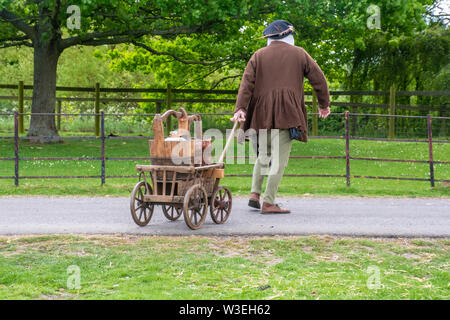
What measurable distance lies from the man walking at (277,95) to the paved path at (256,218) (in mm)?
735

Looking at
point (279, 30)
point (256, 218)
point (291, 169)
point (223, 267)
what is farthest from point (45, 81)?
point (223, 267)

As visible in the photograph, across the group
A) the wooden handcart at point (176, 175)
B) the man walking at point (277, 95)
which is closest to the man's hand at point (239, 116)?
the man walking at point (277, 95)

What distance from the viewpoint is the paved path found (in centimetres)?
696

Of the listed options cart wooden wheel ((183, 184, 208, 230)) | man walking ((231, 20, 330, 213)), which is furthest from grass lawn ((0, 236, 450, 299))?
man walking ((231, 20, 330, 213))

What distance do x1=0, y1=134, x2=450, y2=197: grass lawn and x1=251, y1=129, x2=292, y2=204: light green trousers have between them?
102 inches

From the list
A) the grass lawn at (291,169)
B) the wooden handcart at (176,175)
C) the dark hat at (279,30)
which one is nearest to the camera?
the wooden handcart at (176,175)

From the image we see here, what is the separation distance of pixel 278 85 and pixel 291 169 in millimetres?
7747

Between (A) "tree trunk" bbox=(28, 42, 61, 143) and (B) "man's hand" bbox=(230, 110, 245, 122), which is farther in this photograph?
(A) "tree trunk" bbox=(28, 42, 61, 143)

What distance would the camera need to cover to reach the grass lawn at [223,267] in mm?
4625

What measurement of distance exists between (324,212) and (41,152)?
10.4 m

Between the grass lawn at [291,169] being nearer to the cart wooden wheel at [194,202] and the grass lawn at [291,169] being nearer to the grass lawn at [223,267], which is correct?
the cart wooden wheel at [194,202]

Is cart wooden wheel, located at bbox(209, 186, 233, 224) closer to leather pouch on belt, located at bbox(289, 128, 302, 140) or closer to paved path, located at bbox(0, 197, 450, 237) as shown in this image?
paved path, located at bbox(0, 197, 450, 237)

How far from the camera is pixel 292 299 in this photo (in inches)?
175
